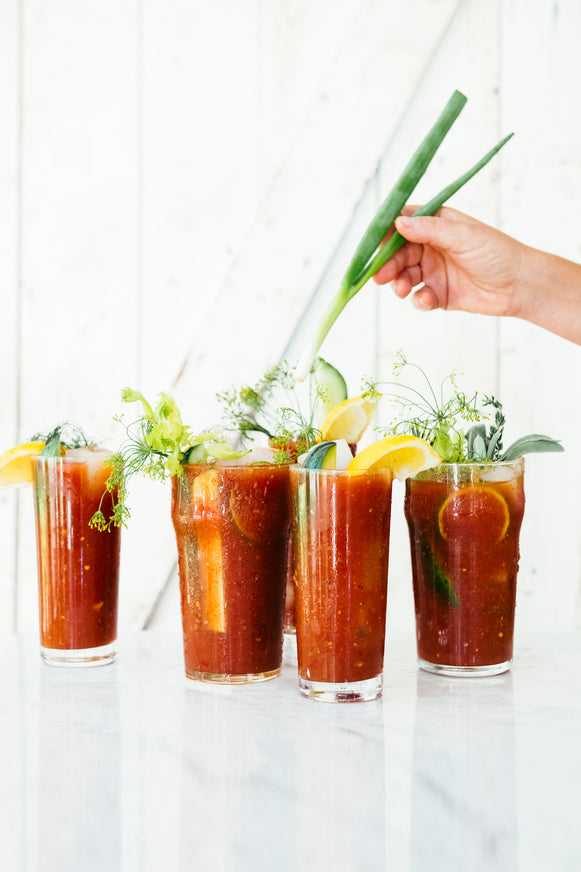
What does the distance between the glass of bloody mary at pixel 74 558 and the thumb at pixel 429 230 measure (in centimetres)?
47

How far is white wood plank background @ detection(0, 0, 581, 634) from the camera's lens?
189 cm

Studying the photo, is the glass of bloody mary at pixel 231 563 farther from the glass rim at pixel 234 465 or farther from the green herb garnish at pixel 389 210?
the green herb garnish at pixel 389 210

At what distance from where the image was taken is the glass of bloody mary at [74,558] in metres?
0.99

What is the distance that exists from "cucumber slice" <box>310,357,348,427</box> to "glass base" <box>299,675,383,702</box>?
11.1 inches

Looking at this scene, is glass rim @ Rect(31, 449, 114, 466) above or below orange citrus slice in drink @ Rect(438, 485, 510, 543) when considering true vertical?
above

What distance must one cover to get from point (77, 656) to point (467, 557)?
17.6 inches

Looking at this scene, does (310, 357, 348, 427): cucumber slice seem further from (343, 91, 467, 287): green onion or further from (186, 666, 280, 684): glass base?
(186, 666, 280, 684): glass base

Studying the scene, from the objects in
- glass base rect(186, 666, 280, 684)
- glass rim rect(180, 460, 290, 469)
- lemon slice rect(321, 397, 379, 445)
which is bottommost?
glass base rect(186, 666, 280, 684)

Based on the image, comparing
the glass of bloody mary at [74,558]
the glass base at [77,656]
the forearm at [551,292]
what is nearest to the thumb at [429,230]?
the forearm at [551,292]

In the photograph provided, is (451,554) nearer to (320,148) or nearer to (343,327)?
(343,327)

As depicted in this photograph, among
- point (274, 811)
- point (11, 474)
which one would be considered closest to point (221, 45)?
point (11, 474)

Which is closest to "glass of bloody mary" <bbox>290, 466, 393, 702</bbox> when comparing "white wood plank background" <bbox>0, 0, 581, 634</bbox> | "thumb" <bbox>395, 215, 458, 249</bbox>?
"thumb" <bbox>395, 215, 458, 249</bbox>

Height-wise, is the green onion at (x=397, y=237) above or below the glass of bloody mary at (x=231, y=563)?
above

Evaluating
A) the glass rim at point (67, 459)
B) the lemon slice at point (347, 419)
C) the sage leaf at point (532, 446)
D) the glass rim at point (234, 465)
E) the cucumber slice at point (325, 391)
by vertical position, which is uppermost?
the cucumber slice at point (325, 391)
